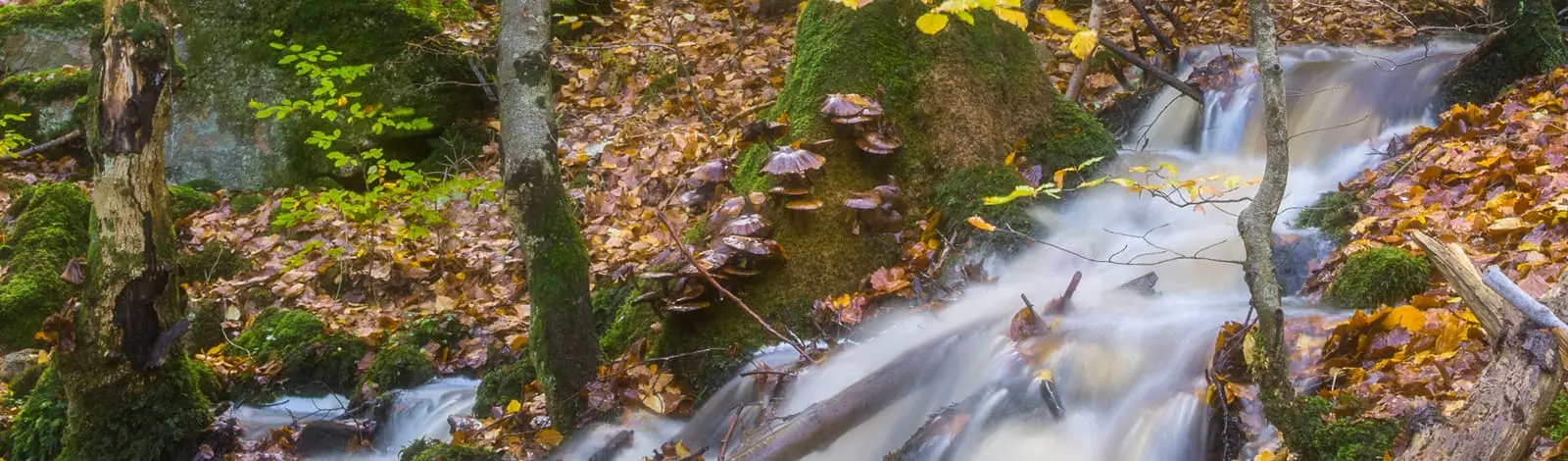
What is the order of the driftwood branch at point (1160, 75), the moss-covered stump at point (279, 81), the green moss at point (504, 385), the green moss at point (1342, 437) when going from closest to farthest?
the green moss at point (1342, 437), the green moss at point (504, 385), the driftwood branch at point (1160, 75), the moss-covered stump at point (279, 81)

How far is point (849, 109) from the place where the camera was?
17.3ft

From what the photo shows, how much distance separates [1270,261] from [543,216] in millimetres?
3107

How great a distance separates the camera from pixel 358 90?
376 inches

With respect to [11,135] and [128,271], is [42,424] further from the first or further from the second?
[11,135]

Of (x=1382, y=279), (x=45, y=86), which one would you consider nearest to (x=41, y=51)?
(x=45, y=86)

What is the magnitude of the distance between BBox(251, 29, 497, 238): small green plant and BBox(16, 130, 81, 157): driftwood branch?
2.70m

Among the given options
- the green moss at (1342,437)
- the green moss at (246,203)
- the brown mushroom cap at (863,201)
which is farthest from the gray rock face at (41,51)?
the green moss at (1342,437)

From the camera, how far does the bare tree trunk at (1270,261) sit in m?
3.08

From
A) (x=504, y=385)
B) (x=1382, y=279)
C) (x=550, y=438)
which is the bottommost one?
(x=504, y=385)

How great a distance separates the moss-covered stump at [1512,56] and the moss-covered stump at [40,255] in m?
10.2

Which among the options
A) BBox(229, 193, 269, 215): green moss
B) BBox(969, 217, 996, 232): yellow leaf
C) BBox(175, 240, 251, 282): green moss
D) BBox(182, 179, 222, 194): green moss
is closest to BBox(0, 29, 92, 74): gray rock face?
BBox(182, 179, 222, 194): green moss

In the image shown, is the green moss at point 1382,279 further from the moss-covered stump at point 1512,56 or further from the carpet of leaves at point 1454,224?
the moss-covered stump at point 1512,56

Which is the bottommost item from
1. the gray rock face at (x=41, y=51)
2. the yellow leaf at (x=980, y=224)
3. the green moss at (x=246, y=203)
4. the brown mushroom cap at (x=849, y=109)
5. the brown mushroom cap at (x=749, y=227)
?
the green moss at (x=246, y=203)

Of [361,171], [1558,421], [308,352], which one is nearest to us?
[1558,421]
